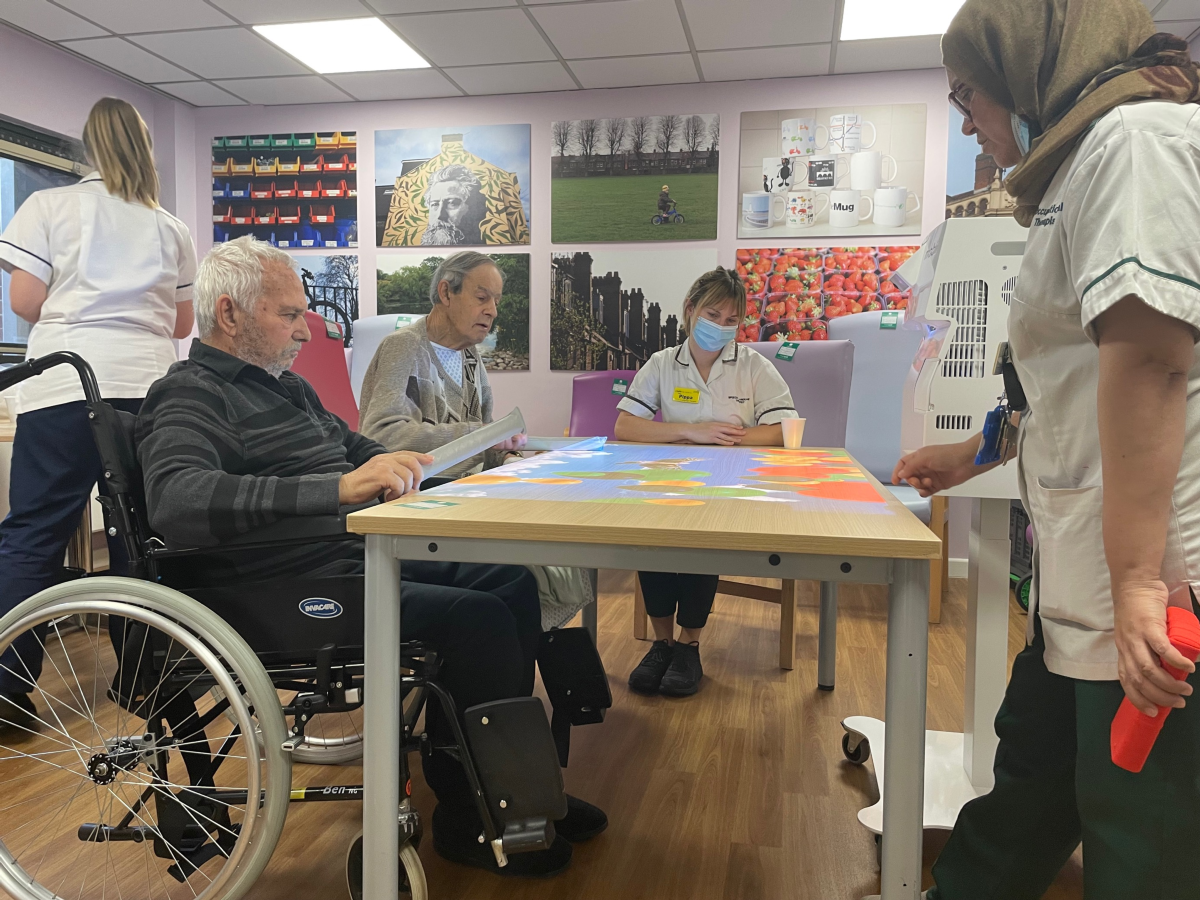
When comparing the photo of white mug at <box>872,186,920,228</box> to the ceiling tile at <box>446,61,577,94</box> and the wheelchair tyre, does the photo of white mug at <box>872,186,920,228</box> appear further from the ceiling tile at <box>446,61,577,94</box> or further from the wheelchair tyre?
the wheelchair tyre

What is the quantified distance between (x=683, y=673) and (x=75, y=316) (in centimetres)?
185

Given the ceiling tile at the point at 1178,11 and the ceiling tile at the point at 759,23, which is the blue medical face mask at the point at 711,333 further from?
the ceiling tile at the point at 1178,11

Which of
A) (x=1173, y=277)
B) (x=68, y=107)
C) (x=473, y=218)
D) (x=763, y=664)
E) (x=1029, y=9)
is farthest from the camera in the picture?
(x=473, y=218)

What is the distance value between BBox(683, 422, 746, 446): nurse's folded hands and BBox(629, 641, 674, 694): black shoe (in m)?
0.63

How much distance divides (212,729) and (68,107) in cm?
347

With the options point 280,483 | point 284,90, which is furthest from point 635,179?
point 280,483

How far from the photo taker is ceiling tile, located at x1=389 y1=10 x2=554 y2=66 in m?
3.43

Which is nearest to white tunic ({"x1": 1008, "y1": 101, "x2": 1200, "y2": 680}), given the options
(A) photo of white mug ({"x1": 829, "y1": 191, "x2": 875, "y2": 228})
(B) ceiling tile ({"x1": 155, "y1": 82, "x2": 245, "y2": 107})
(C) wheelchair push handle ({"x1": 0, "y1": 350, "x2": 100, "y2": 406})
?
(C) wheelchair push handle ({"x1": 0, "y1": 350, "x2": 100, "y2": 406})

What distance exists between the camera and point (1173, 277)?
2.37ft

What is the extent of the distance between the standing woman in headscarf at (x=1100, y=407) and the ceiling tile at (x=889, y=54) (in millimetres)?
3025

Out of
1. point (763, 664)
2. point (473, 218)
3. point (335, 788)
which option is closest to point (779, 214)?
point (473, 218)

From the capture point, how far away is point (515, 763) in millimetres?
1150

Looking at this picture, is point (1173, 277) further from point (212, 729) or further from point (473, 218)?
point (473, 218)

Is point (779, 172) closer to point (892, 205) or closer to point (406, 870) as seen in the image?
point (892, 205)
